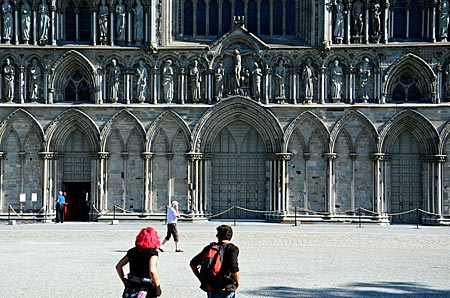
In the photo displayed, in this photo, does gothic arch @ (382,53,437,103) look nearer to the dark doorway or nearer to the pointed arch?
the pointed arch

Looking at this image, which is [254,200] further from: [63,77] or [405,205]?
[63,77]

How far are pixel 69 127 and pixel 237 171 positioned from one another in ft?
28.4

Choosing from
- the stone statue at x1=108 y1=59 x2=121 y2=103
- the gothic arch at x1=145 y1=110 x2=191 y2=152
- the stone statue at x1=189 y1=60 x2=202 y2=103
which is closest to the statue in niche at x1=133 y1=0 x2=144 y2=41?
the stone statue at x1=108 y1=59 x2=121 y2=103

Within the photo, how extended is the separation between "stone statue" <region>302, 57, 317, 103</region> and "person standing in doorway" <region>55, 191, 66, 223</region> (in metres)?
12.6

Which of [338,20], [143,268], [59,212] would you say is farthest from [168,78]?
[143,268]

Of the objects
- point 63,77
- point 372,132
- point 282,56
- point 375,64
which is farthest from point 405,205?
point 63,77

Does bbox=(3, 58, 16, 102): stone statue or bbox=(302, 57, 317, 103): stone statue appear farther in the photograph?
bbox=(3, 58, 16, 102): stone statue

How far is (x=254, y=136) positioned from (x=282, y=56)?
4219 millimetres

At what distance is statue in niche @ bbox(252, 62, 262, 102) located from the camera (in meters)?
37.7

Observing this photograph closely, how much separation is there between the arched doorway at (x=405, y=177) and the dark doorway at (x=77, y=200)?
1524 cm

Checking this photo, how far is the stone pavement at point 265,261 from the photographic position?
16.7m

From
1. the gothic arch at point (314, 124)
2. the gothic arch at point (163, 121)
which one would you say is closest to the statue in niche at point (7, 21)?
the gothic arch at point (163, 121)

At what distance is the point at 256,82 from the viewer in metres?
37.7

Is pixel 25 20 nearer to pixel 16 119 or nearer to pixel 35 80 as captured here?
pixel 35 80
